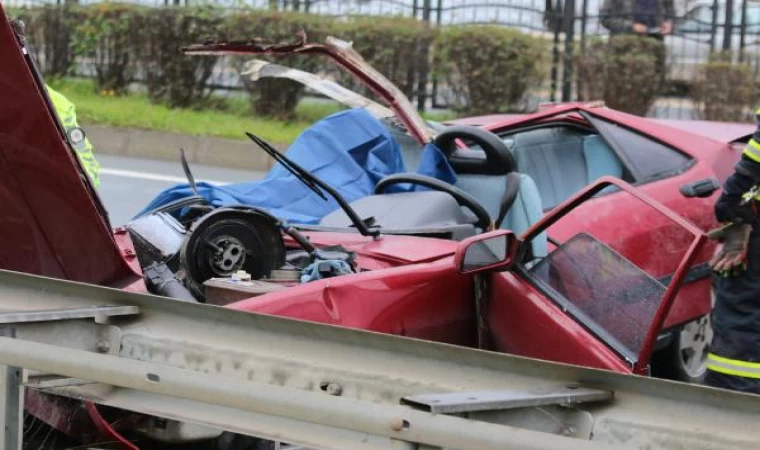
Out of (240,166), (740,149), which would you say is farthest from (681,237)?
(240,166)

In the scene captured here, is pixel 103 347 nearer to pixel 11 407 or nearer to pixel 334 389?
pixel 11 407

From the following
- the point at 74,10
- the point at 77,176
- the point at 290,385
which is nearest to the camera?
the point at 290,385

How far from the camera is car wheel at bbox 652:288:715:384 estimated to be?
6074 mm

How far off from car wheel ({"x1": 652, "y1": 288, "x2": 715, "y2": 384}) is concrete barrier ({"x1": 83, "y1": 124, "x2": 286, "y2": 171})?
23.1 feet

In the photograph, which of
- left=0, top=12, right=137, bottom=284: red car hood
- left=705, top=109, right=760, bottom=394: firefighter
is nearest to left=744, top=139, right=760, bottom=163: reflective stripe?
left=705, top=109, right=760, bottom=394: firefighter

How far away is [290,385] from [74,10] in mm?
13445

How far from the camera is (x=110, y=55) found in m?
15.4

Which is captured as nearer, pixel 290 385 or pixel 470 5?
pixel 290 385

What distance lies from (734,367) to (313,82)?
230cm

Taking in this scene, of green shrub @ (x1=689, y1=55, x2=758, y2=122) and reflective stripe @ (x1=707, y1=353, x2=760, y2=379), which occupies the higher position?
green shrub @ (x1=689, y1=55, x2=758, y2=122)

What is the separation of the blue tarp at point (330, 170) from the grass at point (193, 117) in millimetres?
7098

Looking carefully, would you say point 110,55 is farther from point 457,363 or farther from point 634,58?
point 457,363

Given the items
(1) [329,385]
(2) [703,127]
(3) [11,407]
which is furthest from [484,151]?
(3) [11,407]

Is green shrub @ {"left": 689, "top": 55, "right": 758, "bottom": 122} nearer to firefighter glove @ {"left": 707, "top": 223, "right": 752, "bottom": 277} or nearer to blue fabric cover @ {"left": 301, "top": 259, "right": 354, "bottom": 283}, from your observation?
firefighter glove @ {"left": 707, "top": 223, "right": 752, "bottom": 277}
